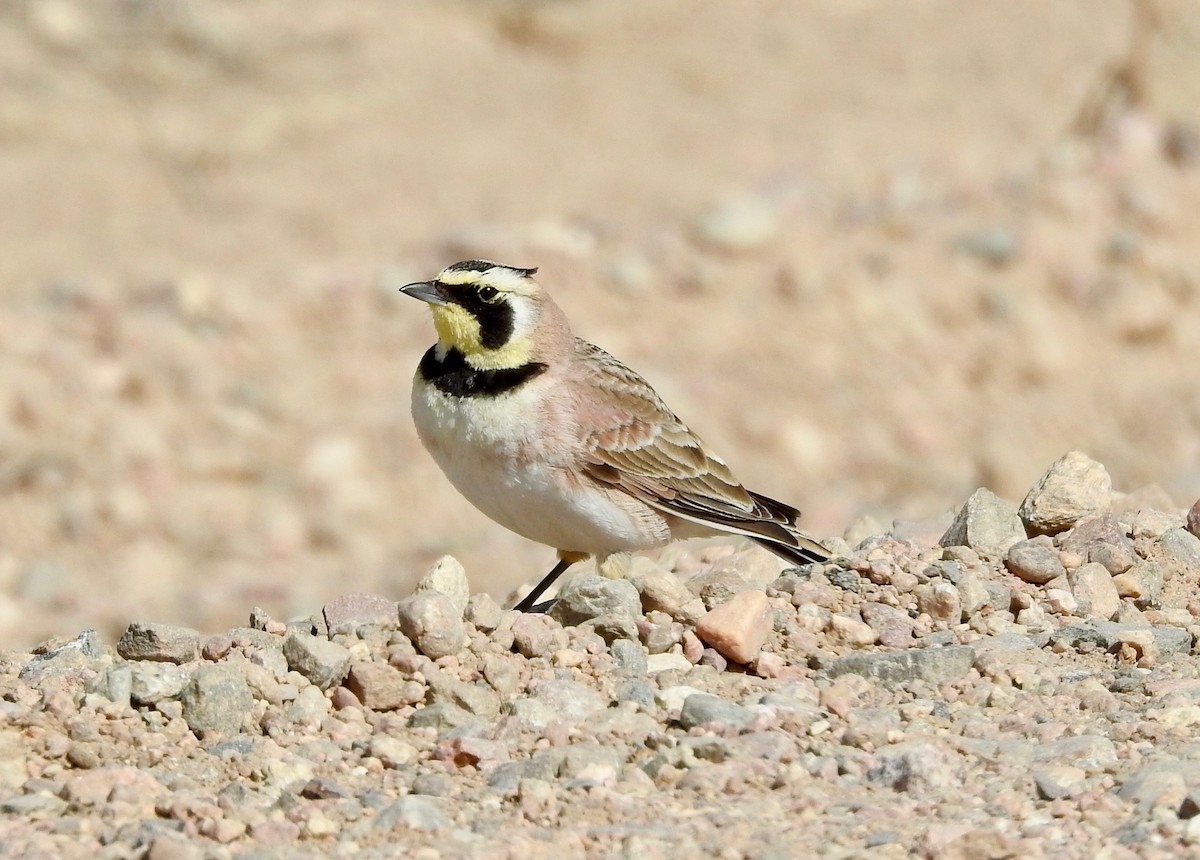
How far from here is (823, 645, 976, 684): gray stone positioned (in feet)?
14.0

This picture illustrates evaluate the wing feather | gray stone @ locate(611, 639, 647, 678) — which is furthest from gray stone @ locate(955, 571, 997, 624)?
gray stone @ locate(611, 639, 647, 678)

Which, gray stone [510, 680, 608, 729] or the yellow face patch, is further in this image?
the yellow face patch

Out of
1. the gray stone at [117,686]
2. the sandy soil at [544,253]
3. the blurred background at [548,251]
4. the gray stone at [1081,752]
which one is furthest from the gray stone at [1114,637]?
the blurred background at [548,251]

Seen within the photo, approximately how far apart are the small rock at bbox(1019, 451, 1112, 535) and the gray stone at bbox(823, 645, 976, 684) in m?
1.10

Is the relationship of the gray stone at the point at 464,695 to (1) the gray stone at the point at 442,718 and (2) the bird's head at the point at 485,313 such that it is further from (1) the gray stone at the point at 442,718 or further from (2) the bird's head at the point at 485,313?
(2) the bird's head at the point at 485,313

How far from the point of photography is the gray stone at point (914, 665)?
4.27 metres

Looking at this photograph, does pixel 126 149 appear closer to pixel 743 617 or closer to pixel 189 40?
pixel 189 40

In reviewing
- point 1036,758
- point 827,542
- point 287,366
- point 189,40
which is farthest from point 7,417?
point 1036,758

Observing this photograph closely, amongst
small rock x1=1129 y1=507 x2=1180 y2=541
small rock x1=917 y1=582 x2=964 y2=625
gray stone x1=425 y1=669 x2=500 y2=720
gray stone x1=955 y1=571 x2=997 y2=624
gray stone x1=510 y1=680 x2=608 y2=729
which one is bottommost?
gray stone x1=425 y1=669 x2=500 y2=720

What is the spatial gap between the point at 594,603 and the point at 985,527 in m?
1.28

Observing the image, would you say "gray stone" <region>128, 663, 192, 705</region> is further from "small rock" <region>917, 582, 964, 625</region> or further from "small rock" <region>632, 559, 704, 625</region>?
"small rock" <region>917, 582, 964, 625</region>

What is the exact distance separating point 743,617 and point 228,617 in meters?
4.86

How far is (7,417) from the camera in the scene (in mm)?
9969

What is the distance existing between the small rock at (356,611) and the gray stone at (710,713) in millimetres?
849
